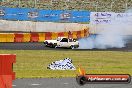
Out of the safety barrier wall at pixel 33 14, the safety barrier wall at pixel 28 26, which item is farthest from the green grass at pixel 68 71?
the safety barrier wall at pixel 33 14

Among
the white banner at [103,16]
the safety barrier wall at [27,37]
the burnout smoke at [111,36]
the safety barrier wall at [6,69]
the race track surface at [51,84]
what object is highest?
the safety barrier wall at [6,69]

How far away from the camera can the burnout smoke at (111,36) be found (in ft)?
112

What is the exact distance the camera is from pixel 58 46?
3231cm

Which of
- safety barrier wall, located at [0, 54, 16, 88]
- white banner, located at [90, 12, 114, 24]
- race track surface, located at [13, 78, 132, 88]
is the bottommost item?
white banner, located at [90, 12, 114, 24]

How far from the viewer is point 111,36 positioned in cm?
3762

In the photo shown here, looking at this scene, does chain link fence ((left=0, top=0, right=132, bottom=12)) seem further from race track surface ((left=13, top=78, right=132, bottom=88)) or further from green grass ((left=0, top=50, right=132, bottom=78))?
race track surface ((left=13, top=78, right=132, bottom=88))

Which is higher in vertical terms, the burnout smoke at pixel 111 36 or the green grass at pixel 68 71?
the green grass at pixel 68 71

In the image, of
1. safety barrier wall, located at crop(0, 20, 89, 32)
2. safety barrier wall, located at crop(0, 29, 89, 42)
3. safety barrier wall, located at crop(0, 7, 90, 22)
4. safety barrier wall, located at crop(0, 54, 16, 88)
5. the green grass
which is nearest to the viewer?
safety barrier wall, located at crop(0, 54, 16, 88)

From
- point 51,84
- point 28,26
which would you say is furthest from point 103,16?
point 51,84

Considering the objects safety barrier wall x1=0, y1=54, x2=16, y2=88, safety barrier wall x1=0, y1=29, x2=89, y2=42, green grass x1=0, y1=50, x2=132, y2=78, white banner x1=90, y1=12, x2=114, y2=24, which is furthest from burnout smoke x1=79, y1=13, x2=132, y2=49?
safety barrier wall x1=0, y1=54, x2=16, y2=88

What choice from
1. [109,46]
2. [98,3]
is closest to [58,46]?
[109,46]

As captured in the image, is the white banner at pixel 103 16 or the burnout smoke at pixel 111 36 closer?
the burnout smoke at pixel 111 36

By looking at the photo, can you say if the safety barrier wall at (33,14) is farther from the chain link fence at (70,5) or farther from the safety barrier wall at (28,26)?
the chain link fence at (70,5)

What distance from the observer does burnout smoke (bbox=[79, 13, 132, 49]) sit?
3428 centimetres
